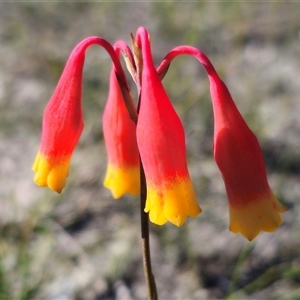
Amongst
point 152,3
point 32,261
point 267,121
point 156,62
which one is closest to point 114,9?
point 152,3

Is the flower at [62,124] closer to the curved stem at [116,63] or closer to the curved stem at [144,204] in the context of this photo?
the curved stem at [116,63]

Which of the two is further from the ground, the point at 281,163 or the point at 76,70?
the point at 76,70

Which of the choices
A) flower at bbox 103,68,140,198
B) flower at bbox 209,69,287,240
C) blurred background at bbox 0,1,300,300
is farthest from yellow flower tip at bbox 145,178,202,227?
blurred background at bbox 0,1,300,300

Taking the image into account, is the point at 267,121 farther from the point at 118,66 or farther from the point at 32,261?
the point at 118,66

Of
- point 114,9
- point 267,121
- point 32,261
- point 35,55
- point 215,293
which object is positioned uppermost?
point 114,9

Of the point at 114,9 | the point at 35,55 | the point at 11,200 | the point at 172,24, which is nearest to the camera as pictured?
the point at 11,200

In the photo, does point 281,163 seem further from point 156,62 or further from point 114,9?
point 114,9

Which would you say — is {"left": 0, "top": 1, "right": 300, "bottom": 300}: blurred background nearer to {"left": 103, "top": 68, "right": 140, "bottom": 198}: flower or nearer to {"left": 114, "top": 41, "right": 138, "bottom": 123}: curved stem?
{"left": 103, "top": 68, "right": 140, "bottom": 198}: flower

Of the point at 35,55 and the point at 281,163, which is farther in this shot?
the point at 35,55

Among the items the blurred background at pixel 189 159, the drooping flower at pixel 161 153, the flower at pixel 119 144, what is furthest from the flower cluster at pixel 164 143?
the blurred background at pixel 189 159

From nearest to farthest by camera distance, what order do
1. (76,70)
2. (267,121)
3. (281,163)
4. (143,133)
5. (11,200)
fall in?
(143,133)
(76,70)
(11,200)
(281,163)
(267,121)
